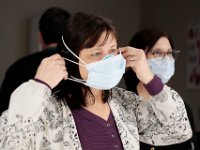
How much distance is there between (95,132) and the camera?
1.21 metres

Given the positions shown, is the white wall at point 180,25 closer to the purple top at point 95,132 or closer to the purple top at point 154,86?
the purple top at point 154,86

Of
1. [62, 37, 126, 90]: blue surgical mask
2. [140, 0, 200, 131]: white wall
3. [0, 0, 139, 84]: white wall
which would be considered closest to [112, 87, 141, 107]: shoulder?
[62, 37, 126, 90]: blue surgical mask

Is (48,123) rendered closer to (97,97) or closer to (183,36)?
(97,97)

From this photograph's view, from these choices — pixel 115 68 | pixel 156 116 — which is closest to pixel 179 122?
pixel 156 116

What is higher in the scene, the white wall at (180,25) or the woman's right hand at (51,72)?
the woman's right hand at (51,72)

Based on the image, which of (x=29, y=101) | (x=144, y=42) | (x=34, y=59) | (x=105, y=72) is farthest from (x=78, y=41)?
(x=34, y=59)

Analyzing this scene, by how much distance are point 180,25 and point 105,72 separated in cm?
→ 256

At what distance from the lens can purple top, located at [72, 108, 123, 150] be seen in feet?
3.91

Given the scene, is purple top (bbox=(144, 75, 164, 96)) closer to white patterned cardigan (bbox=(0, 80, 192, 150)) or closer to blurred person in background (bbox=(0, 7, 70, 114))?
white patterned cardigan (bbox=(0, 80, 192, 150))

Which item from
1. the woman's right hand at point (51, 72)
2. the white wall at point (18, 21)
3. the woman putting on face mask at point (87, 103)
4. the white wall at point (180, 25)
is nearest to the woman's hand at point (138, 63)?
the woman putting on face mask at point (87, 103)

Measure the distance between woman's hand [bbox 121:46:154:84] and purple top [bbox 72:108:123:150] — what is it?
0.21m

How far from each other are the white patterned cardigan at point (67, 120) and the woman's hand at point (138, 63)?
8 cm

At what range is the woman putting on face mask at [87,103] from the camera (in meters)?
1.10

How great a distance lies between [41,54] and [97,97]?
77 cm
